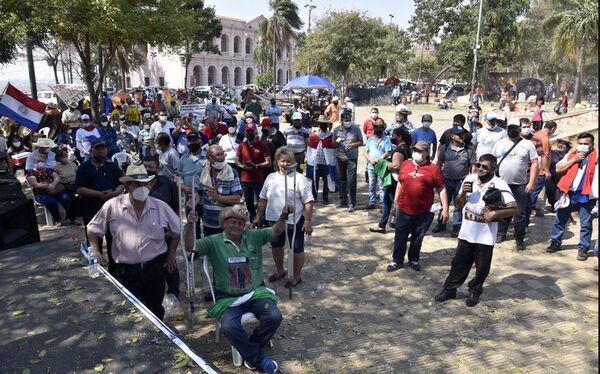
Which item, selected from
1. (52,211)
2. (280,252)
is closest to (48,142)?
(52,211)

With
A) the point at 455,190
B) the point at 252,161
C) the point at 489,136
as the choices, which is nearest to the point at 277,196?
the point at 252,161

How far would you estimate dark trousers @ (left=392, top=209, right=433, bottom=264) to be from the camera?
603cm

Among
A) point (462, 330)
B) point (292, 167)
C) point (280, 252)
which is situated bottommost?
point (462, 330)

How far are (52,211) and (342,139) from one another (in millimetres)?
5198

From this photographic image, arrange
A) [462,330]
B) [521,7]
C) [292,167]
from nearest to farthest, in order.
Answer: [462,330], [292,167], [521,7]

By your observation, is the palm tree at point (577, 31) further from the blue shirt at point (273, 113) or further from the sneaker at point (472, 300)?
the sneaker at point (472, 300)

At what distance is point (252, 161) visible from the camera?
286 inches

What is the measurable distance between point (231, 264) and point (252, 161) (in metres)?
3.24

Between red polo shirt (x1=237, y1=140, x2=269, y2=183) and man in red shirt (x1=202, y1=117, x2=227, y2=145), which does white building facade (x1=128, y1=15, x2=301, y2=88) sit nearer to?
man in red shirt (x1=202, y1=117, x2=227, y2=145)

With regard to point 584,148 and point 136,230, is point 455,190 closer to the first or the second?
point 584,148

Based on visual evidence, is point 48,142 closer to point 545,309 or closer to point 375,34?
point 545,309

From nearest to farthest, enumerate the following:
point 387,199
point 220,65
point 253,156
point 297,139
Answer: point 253,156, point 387,199, point 297,139, point 220,65

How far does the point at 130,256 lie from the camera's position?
4160 mm

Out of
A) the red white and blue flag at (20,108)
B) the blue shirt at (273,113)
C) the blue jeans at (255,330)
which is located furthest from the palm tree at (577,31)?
the blue jeans at (255,330)
